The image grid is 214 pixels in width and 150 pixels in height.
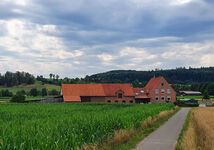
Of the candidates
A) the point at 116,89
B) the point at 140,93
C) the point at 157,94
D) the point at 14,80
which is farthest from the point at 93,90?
the point at 14,80

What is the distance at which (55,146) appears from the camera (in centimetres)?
929

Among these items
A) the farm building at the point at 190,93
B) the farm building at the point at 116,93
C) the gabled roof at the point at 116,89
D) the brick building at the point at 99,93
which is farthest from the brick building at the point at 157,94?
the farm building at the point at 190,93

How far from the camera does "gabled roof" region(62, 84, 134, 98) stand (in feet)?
236

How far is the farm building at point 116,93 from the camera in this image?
71.9 metres

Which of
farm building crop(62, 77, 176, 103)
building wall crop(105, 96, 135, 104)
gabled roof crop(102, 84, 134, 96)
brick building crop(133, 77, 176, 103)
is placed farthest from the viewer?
brick building crop(133, 77, 176, 103)

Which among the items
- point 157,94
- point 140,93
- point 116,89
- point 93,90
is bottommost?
point 157,94

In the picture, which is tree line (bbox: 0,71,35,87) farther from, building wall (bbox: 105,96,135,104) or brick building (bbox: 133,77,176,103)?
brick building (bbox: 133,77,176,103)

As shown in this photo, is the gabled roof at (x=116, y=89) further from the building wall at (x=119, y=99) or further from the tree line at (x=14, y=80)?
the tree line at (x=14, y=80)

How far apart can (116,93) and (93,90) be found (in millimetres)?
6969

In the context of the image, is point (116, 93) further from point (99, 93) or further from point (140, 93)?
point (140, 93)

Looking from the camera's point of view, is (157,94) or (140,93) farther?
(140,93)

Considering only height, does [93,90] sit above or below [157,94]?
above

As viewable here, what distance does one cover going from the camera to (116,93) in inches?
2884

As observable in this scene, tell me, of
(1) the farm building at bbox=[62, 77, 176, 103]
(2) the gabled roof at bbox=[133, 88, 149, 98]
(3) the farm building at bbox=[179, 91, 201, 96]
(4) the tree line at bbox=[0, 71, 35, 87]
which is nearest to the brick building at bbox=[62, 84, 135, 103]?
(1) the farm building at bbox=[62, 77, 176, 103]
